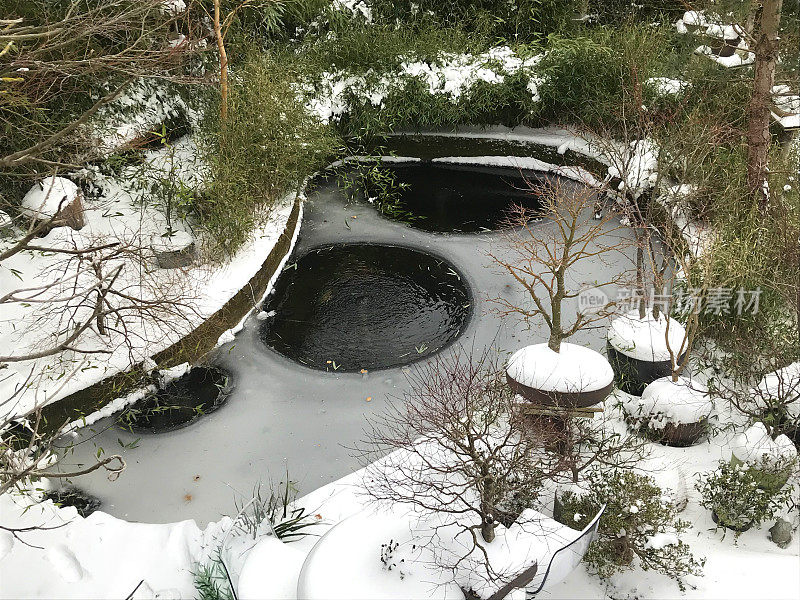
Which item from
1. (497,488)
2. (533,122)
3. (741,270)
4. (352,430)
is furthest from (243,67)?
(497,488)

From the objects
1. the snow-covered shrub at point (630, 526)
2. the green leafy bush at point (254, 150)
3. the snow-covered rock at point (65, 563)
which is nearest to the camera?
the snow-covered rock at point (65, 563)

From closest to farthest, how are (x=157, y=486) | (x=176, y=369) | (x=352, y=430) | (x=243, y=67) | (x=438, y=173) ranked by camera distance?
1. (x=157, y=486)
2. (x=352, y=430)
3. (x=176, y=369)
4. (x=243, y=67)
5. (x=438, y=173)

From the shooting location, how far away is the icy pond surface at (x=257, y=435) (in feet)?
18.3

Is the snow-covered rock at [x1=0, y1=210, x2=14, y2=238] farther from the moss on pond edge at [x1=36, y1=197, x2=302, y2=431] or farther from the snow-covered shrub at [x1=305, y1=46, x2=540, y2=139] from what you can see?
the snow-covered shrub at [x1=305, y1=46, x2=540, y2=139]

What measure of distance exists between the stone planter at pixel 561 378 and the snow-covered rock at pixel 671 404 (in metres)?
0.76

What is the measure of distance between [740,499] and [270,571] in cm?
320

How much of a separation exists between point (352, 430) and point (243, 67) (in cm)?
570

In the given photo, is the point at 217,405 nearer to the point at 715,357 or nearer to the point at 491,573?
the point at 491,573

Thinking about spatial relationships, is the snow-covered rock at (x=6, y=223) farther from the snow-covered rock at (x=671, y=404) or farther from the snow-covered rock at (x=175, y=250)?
the snow-covered rock at (x=671, y=404)

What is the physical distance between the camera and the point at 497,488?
4.17 meters

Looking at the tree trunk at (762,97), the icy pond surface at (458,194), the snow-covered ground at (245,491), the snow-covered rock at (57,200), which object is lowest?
the icy pond surface at (458,194)

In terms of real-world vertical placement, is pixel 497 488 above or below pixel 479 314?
above

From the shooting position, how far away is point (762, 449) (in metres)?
5.19

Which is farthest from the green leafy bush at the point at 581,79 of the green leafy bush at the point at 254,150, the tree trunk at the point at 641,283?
the tree trunk at the point at 641,283
